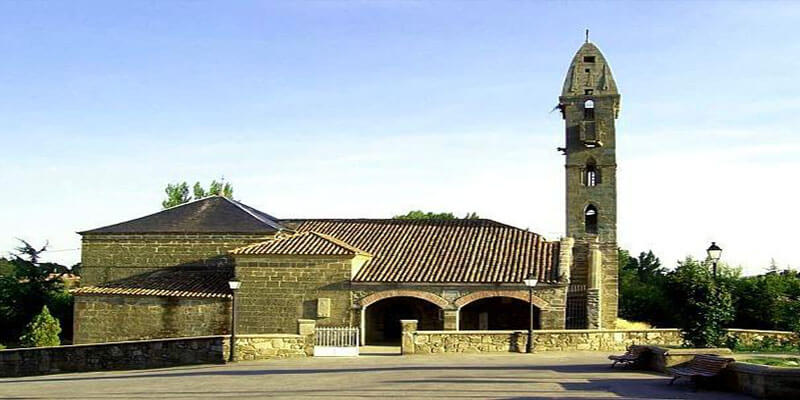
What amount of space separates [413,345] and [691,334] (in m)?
8.09

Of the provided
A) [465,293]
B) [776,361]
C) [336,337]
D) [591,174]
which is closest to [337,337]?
[336,337]

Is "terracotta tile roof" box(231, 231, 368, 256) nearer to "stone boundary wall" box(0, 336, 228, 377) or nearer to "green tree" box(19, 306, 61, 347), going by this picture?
"stone boundary wall" box(0, 336, 228, 377)

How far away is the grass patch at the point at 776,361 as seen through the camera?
49.2 feet

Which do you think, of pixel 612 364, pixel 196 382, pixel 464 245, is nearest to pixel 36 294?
pixel 464 245

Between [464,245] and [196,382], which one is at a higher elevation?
[464,245]

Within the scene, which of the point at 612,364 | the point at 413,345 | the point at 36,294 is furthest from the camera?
the point at 36,294

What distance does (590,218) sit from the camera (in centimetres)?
3388

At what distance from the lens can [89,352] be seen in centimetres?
2439

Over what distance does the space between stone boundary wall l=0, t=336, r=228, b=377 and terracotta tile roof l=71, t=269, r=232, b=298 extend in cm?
512

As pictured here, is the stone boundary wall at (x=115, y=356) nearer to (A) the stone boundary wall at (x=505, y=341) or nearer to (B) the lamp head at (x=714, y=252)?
(A) the stone boundary wall at (x=505, y=341)

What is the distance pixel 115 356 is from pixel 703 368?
1572 centimetres

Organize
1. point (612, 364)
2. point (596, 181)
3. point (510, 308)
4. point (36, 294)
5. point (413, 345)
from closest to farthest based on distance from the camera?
point (612, 364), point (413, 345), point (510, 308), point (596, 181), point (36, 294)

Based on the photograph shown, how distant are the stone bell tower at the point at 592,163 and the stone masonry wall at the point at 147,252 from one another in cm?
1214

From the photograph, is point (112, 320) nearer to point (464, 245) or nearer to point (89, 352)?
point (89, 352)
